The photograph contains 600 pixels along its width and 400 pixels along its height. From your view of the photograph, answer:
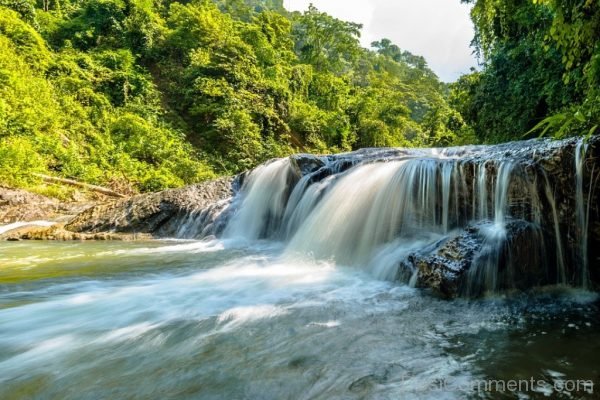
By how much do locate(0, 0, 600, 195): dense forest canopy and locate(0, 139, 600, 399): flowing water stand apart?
1.59 m

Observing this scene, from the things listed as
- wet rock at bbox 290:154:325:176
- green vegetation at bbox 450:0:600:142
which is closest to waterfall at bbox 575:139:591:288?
green vegetation at bbox 450:0:600:142

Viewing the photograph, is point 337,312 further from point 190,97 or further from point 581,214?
point 190,97

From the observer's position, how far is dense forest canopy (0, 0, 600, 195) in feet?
35.3

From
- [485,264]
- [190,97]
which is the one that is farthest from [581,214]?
[190,97]

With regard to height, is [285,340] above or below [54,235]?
below

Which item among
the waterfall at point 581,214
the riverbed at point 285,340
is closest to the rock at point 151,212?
the riverbed at point 285,340

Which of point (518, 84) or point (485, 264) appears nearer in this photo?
point (485, 264)

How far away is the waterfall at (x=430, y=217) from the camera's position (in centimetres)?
352

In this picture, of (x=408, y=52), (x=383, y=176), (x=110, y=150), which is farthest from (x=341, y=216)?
(x=408, y=52)

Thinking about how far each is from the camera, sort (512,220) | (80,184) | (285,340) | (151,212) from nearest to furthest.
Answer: (285,340) < (512,220) < (151,212) < (80,184)

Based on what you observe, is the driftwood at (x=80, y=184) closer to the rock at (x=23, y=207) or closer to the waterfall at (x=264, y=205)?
the rock at (x=23, y=207)

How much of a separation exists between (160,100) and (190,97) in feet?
6.30

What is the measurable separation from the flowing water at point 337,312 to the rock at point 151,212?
218cm

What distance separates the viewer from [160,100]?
20.7m
